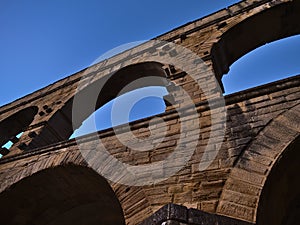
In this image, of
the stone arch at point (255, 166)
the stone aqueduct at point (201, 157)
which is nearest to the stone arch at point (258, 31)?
the stone aqueduct at point (201, 157)

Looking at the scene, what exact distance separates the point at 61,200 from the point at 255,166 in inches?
124

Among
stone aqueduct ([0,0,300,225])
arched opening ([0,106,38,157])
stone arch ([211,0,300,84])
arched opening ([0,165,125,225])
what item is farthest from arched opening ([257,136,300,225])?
arched opening ([0,106,38,157])

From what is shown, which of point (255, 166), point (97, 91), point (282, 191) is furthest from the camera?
point (97, 91)

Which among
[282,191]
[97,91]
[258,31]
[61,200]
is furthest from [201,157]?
[97,91]

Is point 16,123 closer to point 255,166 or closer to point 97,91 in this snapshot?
point 97,91

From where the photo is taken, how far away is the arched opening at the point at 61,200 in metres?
4.33

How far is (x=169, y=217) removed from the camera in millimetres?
2480

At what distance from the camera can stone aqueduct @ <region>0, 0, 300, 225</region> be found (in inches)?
114

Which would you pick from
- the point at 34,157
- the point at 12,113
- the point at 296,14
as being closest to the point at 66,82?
the point at 12,113

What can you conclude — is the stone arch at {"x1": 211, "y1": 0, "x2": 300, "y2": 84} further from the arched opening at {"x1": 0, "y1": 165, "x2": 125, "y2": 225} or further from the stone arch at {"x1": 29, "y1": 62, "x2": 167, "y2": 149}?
the arched opening at {"x1": 0, "y1": 165, "x2": 125, "y2": 225}

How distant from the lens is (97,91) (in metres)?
8.54

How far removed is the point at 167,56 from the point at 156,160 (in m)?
4.15

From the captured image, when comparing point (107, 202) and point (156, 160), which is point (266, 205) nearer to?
point (156, 160)

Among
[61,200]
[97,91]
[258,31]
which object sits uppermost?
[258,31]
